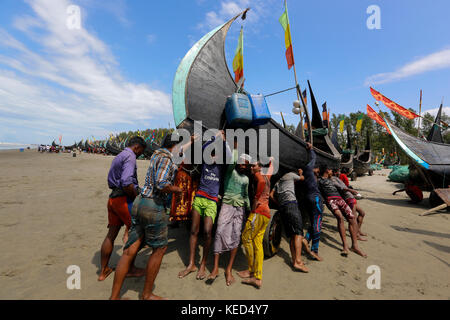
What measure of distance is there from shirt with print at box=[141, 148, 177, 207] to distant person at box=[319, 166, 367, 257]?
→ 321 cm

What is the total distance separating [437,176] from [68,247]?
1133cm

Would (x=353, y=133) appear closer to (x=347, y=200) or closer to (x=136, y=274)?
(x=347, y=200)

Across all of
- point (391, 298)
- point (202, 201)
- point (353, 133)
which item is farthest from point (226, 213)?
point (353, 133)

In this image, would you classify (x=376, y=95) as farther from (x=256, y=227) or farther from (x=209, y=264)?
(x=209, y=264)

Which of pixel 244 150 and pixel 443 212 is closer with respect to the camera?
pixel 244 150

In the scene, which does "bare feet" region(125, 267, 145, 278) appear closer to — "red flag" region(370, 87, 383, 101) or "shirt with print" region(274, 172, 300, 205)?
"shirt with print" region(274, 172, 300, 205)

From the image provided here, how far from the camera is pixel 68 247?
329 cm

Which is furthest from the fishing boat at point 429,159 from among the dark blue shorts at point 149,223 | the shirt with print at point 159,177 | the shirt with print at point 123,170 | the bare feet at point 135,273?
the bare feet at point 135,273

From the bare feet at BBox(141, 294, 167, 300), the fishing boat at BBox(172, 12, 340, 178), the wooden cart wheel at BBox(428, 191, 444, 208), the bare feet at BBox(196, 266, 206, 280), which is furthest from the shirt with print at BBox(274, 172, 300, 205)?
the wooden cart wheel at BBox(428, 191, 444, 208)

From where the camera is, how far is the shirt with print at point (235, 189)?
283cm

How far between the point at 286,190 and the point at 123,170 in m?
2.47

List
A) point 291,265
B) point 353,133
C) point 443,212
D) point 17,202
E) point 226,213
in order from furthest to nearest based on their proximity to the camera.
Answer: point 353,133
point 443,212
point 17,202
point 291,265
point 226,213

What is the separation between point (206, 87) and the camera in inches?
132

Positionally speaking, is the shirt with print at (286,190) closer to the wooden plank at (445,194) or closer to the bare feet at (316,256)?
the bare feet at (316,256)
